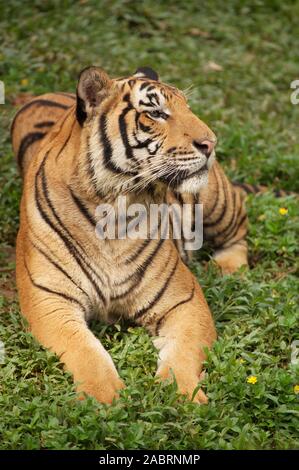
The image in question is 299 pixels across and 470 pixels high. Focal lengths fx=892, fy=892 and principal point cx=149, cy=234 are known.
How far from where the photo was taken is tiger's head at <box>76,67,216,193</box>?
4.02 m

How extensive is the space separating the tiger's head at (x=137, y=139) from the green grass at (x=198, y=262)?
2.53 ft

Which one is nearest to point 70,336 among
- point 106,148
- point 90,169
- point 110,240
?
point 110,240

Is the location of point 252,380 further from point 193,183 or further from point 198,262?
point 198,262

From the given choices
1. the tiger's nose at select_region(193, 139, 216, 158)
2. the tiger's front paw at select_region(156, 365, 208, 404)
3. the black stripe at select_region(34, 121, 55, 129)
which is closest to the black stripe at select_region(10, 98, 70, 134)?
the black stripe at select_region(34, 121, 55, 129)

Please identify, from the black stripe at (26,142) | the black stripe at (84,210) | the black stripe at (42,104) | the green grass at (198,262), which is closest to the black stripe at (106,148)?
the black stripe at (84,210)

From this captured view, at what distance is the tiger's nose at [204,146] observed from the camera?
3991 millimetres

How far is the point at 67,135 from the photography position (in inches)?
167

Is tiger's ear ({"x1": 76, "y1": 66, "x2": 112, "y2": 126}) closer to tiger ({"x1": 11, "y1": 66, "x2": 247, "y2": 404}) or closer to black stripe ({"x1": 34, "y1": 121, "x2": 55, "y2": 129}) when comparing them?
tiger ({"x1": 11, "y1": 66, "x2": 247, "y2": 404})

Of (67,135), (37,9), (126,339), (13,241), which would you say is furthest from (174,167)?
(37,9)

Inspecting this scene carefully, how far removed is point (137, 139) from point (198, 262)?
1.43 m

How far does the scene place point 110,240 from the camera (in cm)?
417

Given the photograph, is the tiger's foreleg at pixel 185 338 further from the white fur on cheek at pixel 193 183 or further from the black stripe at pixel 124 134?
the black stripe at pixel 124 134

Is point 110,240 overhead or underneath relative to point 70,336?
overhead

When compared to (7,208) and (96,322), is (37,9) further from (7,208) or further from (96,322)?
(96,322)
